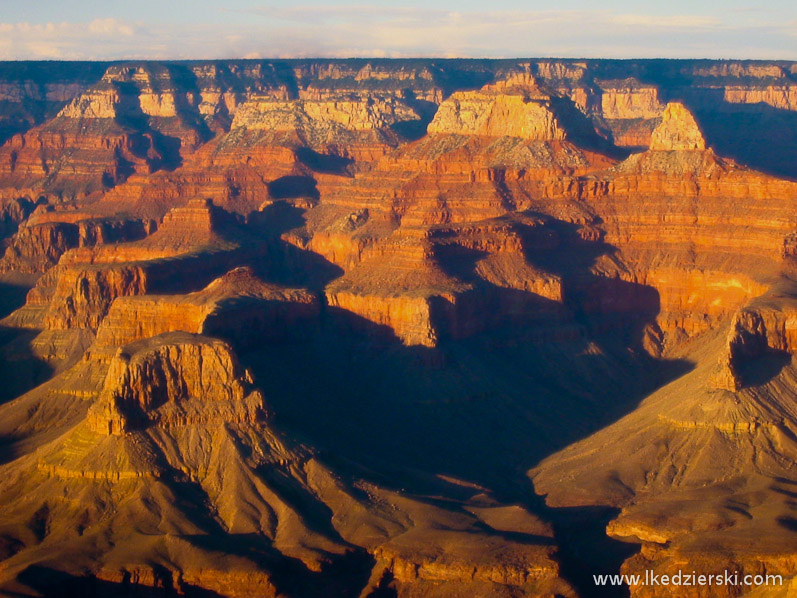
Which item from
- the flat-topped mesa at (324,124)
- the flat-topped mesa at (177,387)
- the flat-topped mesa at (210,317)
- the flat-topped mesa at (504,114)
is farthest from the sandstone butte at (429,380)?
the flat-topped mesa at (324,124)

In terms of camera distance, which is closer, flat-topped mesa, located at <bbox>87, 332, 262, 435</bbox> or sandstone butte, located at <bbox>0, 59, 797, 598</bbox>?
sandstone butte, located at <bbox>0, 59, 797, 598</bbox>

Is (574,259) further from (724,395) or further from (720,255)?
(724,395)

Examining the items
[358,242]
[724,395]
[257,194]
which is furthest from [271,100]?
[724,395]

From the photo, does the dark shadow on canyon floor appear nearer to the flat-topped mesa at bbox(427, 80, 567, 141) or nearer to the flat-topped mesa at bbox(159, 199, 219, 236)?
the flat-topped mesa at bbox(427, 80, 567, 141)

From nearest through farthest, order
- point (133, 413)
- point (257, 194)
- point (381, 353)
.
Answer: point (133, 413) < point (381, 353) < point (257, 194)

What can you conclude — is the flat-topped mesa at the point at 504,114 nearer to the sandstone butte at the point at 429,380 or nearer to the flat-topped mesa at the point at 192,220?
the sandstone butte at the point at 429,380

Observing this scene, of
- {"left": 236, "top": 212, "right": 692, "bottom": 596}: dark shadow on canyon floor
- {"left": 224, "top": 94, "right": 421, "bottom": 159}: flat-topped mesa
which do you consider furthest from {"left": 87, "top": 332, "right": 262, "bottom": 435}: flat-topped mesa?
{"left": 224, "top": 94, "right": 421, "bottom": 159}: flat-topped mesa

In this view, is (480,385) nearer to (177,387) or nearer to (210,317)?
(210,317)
